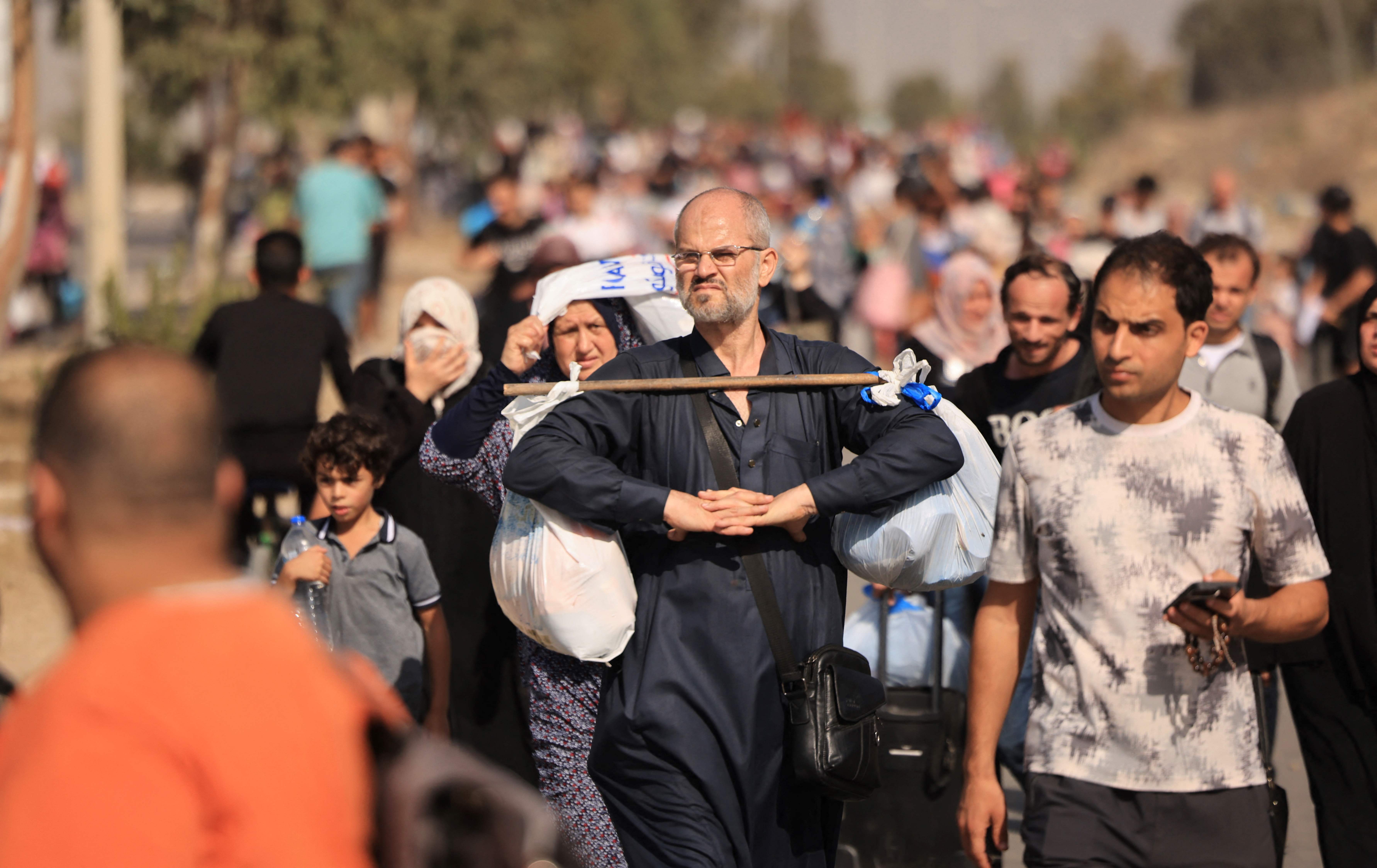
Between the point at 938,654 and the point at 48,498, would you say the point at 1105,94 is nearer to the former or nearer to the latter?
the point at 938,654

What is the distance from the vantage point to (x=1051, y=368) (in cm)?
562

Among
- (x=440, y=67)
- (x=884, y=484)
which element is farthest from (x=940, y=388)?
(x=440, y=67)

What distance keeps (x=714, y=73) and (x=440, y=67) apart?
59.5 meters

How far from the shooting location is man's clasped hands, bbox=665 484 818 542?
3.60 metres

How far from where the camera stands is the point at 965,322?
23.2ft

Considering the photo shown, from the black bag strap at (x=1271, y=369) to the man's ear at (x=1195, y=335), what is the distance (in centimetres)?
257

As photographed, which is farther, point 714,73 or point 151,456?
point 714,73

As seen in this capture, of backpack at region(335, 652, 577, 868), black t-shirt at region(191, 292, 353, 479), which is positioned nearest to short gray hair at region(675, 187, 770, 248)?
backpack at region(335, 652, 577, 868)

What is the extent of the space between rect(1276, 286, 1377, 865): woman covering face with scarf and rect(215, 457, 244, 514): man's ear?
3.01 meters

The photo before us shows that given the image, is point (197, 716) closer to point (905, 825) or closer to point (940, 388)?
point (905, 825)

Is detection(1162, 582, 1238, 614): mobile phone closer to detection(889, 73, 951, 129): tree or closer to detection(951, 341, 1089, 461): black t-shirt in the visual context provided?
detection(951, 341, 1089, 461): black t-shirt

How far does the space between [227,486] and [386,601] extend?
10.7 feet

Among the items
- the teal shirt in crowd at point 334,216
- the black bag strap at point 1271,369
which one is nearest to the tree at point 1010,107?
the teal shirt in crowd at point 334,216

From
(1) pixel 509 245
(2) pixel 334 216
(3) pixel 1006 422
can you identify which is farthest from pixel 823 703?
(2) pixel 334 216
